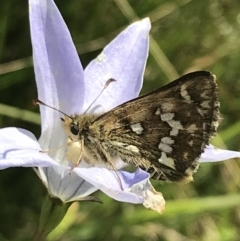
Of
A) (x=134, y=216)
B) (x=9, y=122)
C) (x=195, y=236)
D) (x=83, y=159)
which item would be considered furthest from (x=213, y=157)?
(x=195, y=236)

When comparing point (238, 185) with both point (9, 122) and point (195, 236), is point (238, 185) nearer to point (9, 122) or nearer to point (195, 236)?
point (195, 236)

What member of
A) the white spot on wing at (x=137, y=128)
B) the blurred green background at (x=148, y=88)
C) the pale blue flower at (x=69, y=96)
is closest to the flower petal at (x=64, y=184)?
the pale blue flower at (x=69, y=96)

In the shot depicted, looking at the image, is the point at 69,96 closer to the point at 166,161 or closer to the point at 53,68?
the point at 53,68

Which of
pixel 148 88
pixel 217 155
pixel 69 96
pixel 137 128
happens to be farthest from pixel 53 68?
pixel 148 88

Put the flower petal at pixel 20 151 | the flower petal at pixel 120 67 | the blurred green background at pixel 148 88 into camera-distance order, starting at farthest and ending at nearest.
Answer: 1. the blurred green background at pixel 148 88
2. the flower petal at pixel 120 67
3. the flower petal at pixel 20 151

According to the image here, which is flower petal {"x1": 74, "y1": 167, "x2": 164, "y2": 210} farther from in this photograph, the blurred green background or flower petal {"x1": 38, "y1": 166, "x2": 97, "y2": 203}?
the blurred green background

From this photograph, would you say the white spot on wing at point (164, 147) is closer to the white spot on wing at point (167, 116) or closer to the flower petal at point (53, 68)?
the white spot on wing at point (167, 116)

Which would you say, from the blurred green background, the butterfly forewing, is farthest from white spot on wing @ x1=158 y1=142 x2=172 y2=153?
the blurred green background
